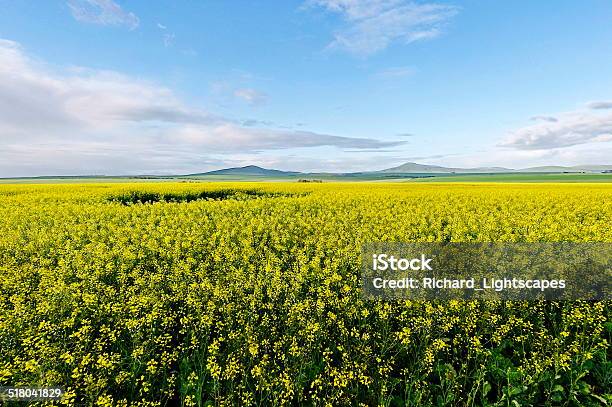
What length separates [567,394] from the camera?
4.66 m

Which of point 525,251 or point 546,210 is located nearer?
point 525,251

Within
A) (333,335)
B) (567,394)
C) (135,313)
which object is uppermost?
(135,313)

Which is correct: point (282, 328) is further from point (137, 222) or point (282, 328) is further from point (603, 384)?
point (137, 222)

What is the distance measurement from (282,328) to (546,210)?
1788cm

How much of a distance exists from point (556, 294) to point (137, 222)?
14.7 meters

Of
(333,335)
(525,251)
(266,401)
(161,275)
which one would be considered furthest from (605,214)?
(161,275)

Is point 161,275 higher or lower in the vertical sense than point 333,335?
higher

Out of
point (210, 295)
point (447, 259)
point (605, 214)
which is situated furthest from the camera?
point (605, 214)

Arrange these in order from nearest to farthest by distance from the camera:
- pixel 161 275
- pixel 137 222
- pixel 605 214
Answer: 1. pixel 161 275
2. pixel 137 222
3. pixel 605 214

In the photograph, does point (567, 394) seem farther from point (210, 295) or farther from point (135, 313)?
point (135, 313)

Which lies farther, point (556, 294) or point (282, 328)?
point (556, 294)

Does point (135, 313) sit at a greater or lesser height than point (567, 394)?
greater

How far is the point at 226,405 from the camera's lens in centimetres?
419

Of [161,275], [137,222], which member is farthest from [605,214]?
[137,222]
